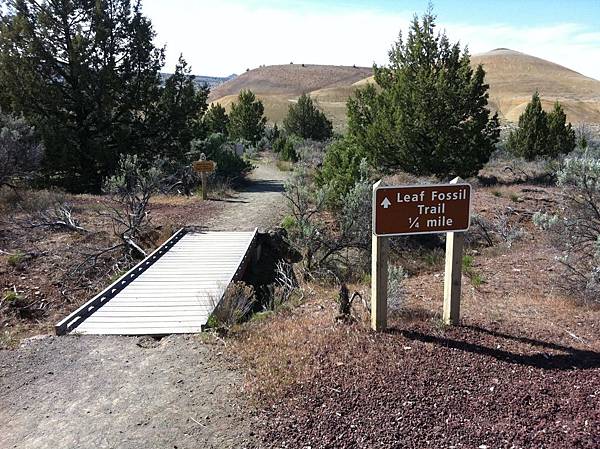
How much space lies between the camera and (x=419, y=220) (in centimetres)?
489

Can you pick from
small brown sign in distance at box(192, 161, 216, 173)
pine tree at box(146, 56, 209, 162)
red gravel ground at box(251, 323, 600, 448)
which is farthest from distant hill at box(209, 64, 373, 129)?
red gravel ground at box(251, 323, 600, 448)

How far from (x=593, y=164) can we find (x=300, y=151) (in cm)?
2311

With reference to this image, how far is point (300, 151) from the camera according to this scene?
29.8 metres

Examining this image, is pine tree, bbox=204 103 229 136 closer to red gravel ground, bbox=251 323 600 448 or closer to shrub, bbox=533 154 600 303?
shrub, bbox=533 154 600 303

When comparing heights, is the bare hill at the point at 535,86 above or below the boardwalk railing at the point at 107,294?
above

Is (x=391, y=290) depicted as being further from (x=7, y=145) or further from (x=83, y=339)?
(x=7, y=145)

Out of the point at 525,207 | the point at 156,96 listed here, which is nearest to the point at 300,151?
the point at 156,96

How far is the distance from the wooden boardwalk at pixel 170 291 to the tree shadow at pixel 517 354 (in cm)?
275

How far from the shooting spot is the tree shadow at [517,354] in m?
4.42

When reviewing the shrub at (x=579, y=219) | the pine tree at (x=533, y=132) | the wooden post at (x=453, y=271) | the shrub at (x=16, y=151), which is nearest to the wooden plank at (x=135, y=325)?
the wooden post at (x=453, y=271)

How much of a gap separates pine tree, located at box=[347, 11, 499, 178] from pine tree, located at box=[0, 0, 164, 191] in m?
8.82

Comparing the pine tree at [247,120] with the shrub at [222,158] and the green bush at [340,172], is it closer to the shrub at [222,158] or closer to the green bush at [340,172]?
the shrub at [222,158]

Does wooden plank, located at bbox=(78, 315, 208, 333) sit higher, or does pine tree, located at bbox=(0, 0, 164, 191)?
pine tree, located at bbox=(0, 0, 164, 191)

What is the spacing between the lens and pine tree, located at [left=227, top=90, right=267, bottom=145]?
36.9 metres
